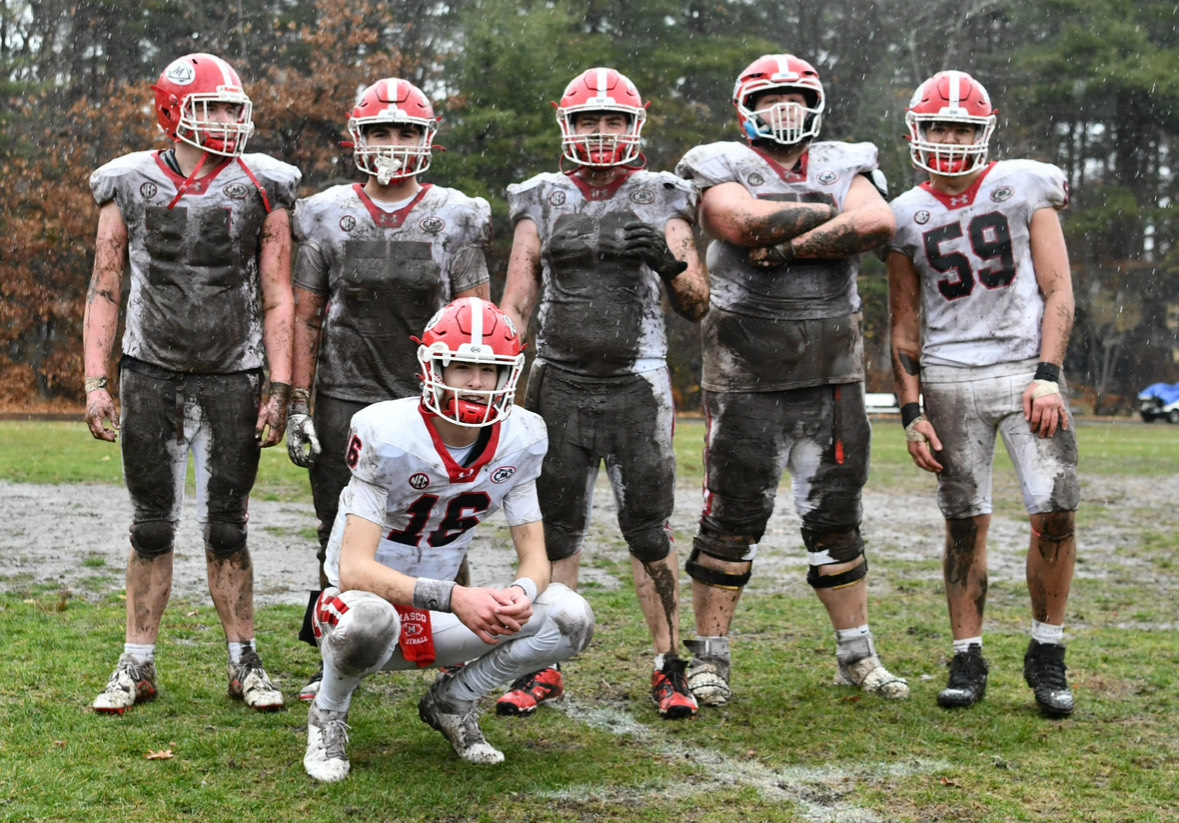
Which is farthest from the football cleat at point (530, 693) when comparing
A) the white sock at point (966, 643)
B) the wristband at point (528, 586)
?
the white sock at point (966, 643)

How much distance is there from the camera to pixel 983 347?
5402mm

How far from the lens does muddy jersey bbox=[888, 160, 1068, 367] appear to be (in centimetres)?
537

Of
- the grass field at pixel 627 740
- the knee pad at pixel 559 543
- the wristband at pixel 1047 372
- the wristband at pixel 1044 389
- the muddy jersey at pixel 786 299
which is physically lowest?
the grass field at pixel 627 740

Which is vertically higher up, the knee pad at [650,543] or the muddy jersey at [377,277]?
the muddy jersey at [377,277]

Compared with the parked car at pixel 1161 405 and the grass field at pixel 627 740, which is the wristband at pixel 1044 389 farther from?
the parked car at pixel 1161 405

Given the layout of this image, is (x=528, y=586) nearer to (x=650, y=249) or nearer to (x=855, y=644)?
(x=650, y=249)

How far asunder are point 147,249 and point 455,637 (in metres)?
2.01

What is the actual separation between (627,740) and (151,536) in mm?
1999

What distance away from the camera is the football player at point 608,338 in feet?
17.3

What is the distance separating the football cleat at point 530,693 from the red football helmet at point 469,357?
132 cm

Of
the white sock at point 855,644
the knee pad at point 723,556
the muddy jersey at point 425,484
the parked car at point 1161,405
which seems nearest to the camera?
the muddy jersey at point 425,484

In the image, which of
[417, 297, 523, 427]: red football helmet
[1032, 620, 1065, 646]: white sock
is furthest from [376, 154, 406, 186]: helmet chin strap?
[1032, 620, 1065, 646]: white sock

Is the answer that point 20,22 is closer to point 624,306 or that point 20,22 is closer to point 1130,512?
point 1130,512

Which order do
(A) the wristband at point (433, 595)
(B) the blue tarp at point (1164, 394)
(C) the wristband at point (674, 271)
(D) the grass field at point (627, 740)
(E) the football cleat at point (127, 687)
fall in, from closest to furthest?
(D) the grass field at point (627, 740), (A) the wristband at point (433, 595), (E) the football cleat at point (127, 687), (C) the wristband at point (674, 271), (B) the blue tarp at point (1164, 394)
